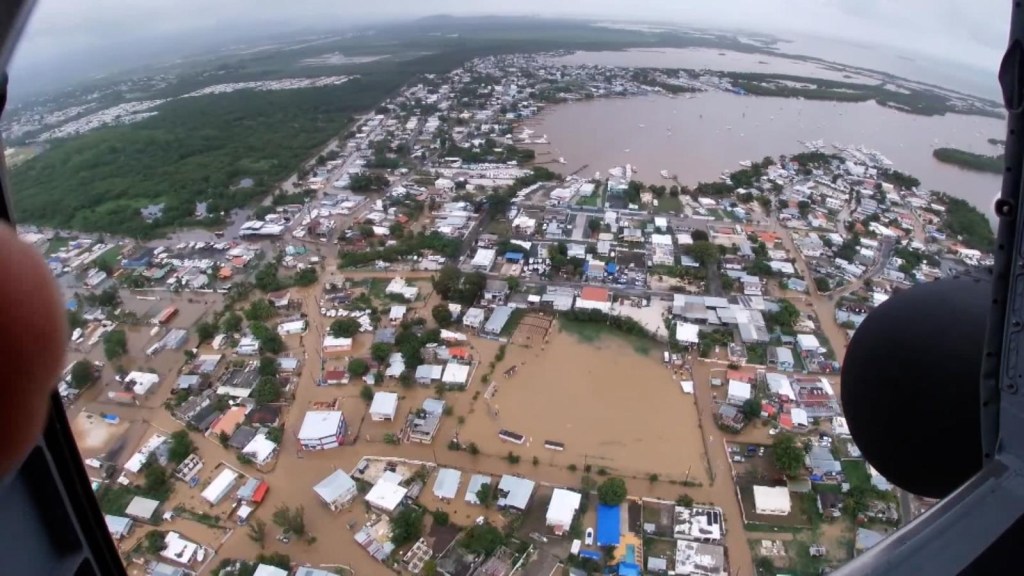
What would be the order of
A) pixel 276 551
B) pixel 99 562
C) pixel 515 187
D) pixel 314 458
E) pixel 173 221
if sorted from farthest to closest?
pixel 515 187 → pixel 173 221 → pixel 314 458 → pixel 276 551 → pixel 99 562

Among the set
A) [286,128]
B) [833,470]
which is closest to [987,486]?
[833,470]

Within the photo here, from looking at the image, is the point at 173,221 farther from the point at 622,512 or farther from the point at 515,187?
the point at 622,512

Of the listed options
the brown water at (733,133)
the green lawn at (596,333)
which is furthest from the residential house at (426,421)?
the brown water at (733,133)

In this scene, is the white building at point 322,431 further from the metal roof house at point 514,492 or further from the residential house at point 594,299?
the residential house at point 594,299

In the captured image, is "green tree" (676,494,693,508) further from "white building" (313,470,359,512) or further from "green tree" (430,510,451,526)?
"white building" (313,470,359,512)

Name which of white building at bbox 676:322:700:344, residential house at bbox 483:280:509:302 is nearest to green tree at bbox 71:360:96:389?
residential house at bbox 483:280:509:302

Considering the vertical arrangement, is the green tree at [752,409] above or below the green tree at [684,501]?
above

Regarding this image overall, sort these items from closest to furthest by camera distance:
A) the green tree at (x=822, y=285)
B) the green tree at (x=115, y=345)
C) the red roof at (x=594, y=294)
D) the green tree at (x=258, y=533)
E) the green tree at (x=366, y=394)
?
the green tree at (x=258, y=533)
the green tree at (x=366, y=394)
the green tree at (x=115, y=345)
the red roof at (x=594, y=294)
the green tree at (x=822, y=285)

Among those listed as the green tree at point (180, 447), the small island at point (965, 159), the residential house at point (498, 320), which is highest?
the small island at point (965, 159)
